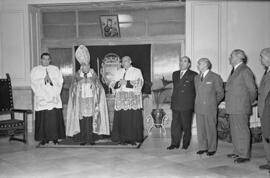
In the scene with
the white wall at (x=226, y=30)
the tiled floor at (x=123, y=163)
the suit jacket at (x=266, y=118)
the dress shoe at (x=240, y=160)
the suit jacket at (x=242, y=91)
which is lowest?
the tiled floor at (x=123, y=163)

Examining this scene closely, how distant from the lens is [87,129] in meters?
6.19

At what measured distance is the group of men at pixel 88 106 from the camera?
614 cm

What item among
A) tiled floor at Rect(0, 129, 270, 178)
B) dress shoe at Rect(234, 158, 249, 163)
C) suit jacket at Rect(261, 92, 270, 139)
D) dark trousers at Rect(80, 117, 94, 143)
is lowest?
tiled floor at Rect(0, 129, 270, 178)

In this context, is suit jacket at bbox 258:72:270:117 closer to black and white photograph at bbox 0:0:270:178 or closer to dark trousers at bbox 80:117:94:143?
black and white photograph at bbox 0:0:270:178

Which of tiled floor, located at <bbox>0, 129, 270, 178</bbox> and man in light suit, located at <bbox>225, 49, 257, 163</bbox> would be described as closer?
tiled floor, located at <bbox>0, 129, 270, 178</bbox>

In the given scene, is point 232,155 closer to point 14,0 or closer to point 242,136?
point 242,136

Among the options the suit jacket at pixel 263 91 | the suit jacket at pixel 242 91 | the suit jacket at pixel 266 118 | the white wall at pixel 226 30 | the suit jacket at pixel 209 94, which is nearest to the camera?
the suit jacket at pixel 266 118

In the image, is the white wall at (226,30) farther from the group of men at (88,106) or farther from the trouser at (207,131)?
the trouser at (207,131)

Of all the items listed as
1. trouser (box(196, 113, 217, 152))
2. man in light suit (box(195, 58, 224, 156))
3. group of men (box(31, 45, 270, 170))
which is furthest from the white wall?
trouser (box(196, 113, 217, 152))

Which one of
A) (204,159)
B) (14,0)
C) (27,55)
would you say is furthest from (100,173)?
(14,0)

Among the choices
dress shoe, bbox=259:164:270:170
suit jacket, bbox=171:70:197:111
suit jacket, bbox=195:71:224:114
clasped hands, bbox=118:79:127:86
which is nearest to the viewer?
dress shoe, bbox=259:164:270:170

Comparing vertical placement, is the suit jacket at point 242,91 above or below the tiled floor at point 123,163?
above

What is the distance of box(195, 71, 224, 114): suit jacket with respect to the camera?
5.30 metres

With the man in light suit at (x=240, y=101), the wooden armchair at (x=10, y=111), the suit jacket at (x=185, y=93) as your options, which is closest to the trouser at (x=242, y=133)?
the man in light suit at (x=240, y=101)
